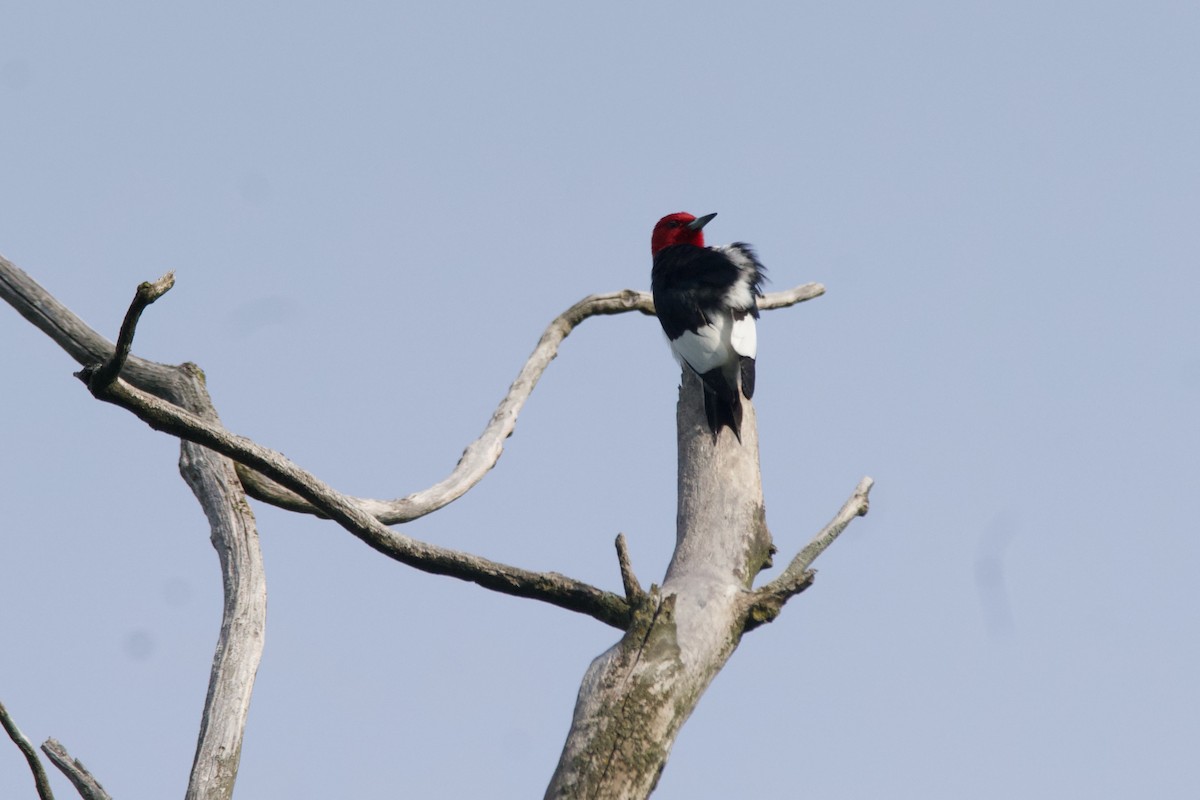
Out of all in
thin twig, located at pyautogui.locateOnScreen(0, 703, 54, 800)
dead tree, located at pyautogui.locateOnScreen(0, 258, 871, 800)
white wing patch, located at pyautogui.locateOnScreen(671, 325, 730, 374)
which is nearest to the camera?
thin twig, located at pyautogui.locateOnScreen(0, 703, 54, 800)

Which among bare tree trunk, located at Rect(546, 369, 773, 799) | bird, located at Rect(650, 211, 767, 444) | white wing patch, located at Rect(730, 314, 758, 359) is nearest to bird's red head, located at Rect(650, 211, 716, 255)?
bird, located at Rect(650, 211, 767, 444)

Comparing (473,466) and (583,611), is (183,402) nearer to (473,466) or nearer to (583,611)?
(473,466)

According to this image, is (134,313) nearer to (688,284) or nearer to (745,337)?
(745,337)

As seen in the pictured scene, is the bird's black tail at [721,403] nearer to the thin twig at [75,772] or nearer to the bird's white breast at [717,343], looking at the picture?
the bird's white breast at [717,343]

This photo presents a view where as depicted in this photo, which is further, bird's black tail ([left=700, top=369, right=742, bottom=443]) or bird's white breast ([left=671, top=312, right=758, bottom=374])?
bird's white breast ([left=671, top=312, right=758, bottom=374])

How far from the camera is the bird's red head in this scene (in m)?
6.39

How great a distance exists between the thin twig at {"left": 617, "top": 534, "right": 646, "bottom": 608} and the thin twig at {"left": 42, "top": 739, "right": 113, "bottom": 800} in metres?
1.18

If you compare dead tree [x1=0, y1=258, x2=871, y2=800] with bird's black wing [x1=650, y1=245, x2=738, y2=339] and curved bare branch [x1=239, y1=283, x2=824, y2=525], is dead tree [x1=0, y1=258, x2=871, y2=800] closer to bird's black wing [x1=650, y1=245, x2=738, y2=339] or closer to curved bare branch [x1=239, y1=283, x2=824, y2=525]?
curved bare branch [x1=239, y1=283, x2=824, y2=525]

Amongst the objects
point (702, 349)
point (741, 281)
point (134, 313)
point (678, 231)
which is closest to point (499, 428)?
point (702, 349)

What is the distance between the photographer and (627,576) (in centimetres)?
278

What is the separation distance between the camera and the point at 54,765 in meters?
2.59

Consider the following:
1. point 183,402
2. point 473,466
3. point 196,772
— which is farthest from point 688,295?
point 196,772

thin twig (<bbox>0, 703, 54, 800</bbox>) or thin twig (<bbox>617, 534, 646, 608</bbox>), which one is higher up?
thin twig (<bbox>617, 534, 646, 608</bbox>)

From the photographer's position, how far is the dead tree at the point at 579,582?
2535mm
